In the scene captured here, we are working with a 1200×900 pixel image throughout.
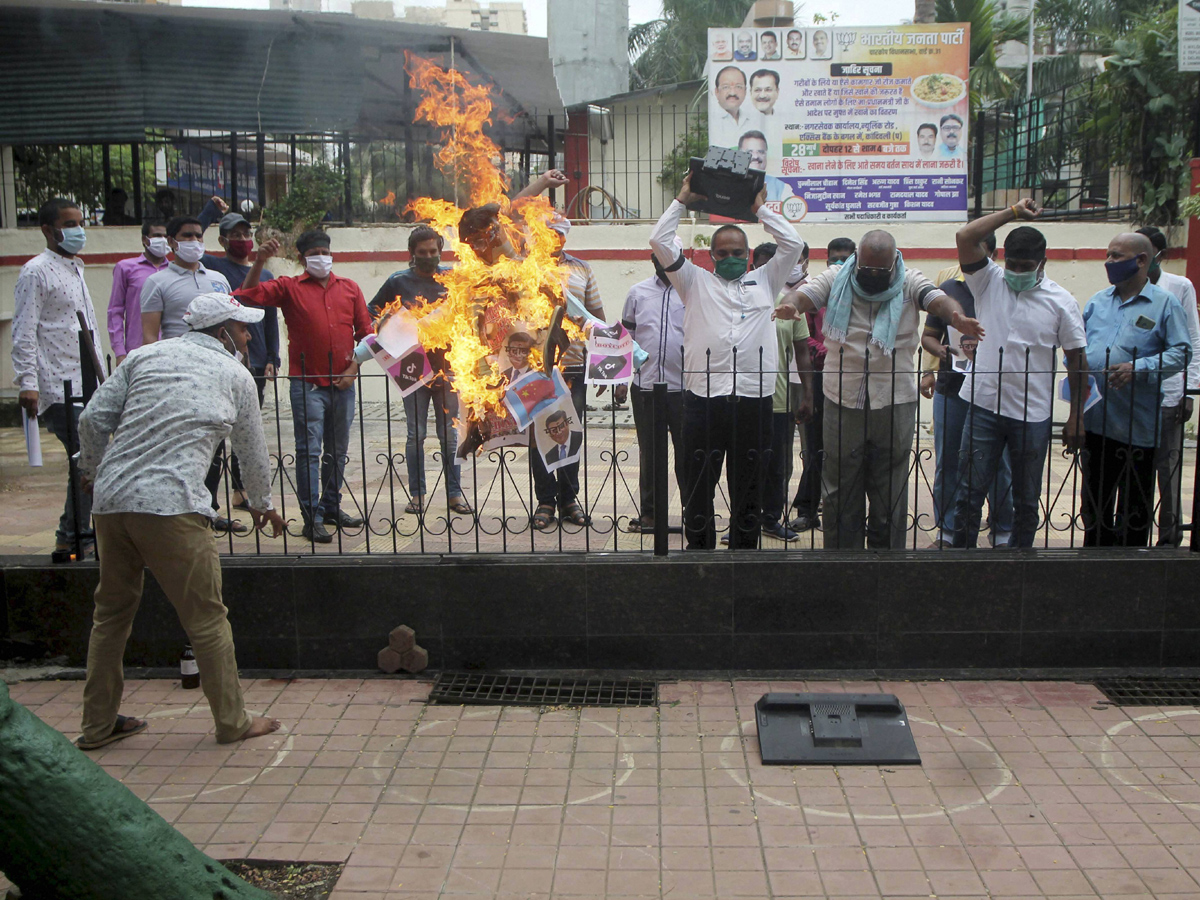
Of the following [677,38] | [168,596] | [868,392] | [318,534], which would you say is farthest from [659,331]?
[677,38]

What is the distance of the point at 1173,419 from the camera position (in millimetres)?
6059

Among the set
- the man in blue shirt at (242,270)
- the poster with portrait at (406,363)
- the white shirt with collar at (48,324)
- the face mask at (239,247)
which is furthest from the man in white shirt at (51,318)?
the poster with portrait at (406,363)

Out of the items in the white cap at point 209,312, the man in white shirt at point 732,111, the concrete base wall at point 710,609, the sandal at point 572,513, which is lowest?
the concrete base wall at point 710,609

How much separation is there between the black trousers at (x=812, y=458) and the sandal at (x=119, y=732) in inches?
161

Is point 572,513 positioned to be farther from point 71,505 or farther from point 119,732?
point 119,732

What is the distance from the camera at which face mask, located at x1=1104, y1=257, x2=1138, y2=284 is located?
6285 millimetres

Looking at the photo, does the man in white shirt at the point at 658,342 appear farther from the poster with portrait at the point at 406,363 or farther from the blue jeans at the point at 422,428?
the poster with portrait at the point at 406,363

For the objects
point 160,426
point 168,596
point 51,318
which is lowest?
point 168,596

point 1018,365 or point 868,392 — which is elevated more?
point 1018,365

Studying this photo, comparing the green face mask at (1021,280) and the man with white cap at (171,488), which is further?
the green face mask at (1021,280)

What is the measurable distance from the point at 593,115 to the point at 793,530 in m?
11.3

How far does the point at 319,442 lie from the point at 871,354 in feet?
12.0

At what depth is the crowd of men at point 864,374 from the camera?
19.1 ft

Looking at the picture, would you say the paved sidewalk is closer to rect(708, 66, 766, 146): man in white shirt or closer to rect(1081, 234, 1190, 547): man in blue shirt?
rect(1081, 234, 1190, 547): man in blue shirt
